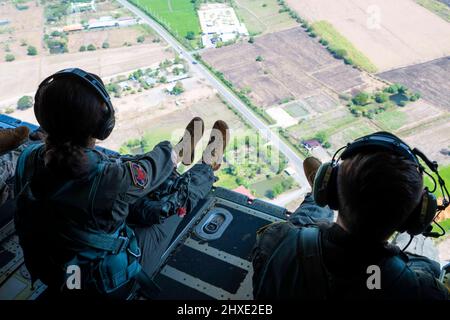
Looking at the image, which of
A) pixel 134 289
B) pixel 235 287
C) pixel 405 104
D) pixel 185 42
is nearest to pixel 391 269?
pixel 235 287

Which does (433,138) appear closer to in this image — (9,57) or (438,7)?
(438,7)

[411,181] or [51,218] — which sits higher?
[411,181]

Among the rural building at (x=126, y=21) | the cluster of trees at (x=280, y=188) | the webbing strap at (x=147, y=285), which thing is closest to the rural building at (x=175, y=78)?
the rural building at (x=126, y=21)

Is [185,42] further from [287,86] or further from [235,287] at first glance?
[235,287]

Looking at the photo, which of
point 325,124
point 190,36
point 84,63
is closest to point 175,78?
point 190,36

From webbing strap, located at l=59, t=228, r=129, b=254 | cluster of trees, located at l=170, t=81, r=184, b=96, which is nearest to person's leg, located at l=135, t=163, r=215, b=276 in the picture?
webbing strap, located at l=59, t=228, r=129, b=254
